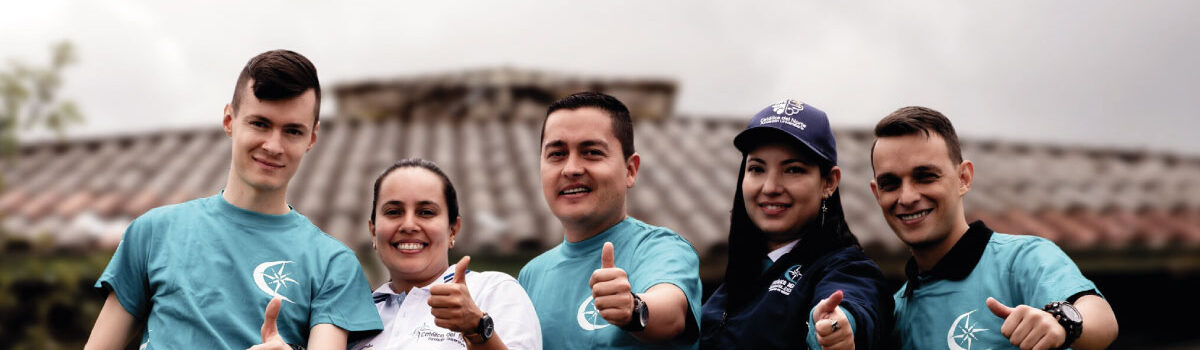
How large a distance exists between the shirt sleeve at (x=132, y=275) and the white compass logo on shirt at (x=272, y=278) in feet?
1.08

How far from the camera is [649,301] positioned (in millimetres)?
2725

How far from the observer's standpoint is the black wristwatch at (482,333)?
103 inches

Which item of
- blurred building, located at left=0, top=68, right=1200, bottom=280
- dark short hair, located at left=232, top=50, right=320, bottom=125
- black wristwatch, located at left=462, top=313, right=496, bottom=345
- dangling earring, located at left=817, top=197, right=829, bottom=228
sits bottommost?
blurred building, located at left=0, top=68, right=1200, bottom=280

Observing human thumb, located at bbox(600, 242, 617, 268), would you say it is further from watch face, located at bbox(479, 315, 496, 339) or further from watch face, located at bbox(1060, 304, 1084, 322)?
watch face, located at bbox(1060, 304, 1084, 322)

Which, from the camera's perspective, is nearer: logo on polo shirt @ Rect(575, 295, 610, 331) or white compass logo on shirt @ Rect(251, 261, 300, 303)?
white compass logo on shirt @ Rect(251, 261, 300, 303)

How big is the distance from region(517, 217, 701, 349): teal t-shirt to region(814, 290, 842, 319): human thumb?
432 millimetres

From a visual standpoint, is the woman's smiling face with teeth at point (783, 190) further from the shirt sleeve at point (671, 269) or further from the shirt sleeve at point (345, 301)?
the shirt sleeve at point (345, 301)

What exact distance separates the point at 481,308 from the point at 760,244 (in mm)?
986

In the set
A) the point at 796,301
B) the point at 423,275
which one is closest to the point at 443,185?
the point at 423,275

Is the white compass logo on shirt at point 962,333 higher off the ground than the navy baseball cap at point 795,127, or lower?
lower

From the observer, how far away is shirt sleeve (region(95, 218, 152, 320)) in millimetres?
2754

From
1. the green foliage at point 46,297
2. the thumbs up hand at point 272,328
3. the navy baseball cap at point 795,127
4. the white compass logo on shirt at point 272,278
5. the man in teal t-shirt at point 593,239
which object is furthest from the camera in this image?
the green foliage at point 46,297

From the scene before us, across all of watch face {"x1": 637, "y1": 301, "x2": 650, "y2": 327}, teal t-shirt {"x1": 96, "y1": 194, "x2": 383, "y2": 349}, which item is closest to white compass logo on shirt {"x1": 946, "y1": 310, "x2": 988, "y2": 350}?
watch face {"x1": 637, "y1": 301, "x2": 650, "y2": 327}

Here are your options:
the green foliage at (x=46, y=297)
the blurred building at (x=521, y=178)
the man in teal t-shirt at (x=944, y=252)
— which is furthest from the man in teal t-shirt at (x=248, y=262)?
the green foliage at (x=46, y=297)
